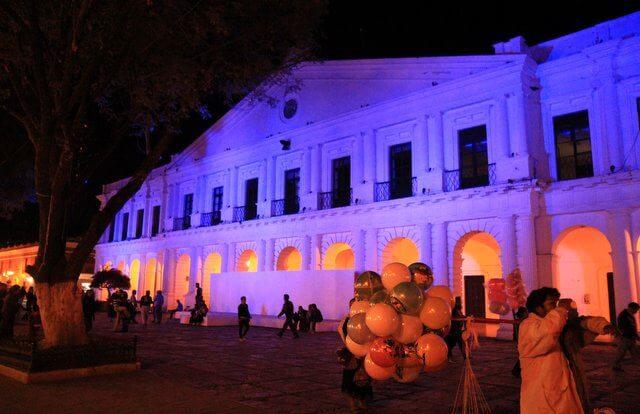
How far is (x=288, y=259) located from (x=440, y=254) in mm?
8832

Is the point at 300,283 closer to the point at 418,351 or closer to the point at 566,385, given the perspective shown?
the point at 418,351

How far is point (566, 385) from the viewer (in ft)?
12.1

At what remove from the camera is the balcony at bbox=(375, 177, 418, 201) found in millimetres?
18875

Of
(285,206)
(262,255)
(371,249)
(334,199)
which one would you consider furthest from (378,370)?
(262,255)

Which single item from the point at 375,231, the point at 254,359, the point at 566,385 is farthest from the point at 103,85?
the point at 375,231

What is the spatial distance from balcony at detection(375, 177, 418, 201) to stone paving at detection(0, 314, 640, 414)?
8.40 meters

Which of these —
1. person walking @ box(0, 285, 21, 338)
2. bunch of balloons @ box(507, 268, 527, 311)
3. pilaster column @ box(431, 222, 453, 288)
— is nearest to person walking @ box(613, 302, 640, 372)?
bunch of balloons @ box(507, 268, 527, 311)

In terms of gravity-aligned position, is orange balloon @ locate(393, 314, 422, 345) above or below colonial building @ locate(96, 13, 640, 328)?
below

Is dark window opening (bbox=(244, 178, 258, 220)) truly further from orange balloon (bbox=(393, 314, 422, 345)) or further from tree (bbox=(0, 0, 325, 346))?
orange balloon (bbox=(393, 314, 422, 345))

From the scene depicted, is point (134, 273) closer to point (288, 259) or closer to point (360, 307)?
point (288, 259)

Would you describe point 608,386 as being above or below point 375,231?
below

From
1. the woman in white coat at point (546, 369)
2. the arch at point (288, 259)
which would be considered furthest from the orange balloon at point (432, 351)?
the arch at point (288, 259)

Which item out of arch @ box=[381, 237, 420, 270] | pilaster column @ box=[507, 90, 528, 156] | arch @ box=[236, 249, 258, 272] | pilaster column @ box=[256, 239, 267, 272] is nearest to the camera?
pilaster column @ box=[507, 90, 528, 156]

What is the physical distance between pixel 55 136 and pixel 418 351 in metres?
7.42
